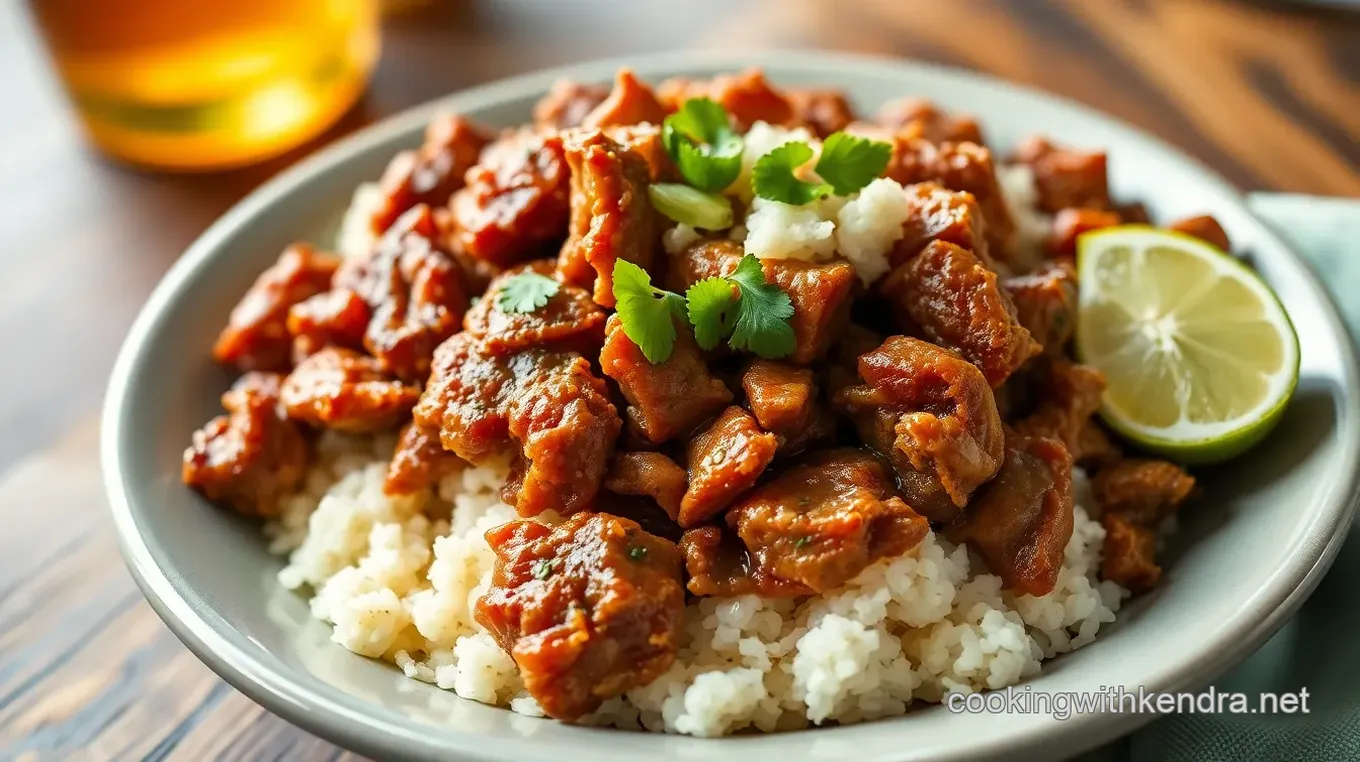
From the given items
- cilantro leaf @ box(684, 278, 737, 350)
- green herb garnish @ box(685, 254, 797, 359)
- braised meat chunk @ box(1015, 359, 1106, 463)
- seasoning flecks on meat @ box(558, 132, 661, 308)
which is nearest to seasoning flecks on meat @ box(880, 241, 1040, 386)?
braised meat chunk @ box(1015, 359, 1106, 463)

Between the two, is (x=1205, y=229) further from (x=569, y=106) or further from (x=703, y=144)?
(x=569, y=106)

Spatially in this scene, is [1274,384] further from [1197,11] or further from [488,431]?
[1197,11]

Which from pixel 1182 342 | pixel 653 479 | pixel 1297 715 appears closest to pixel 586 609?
pixel 653 479

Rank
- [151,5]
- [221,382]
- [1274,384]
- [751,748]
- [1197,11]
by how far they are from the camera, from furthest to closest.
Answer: [1197,11] < [151,5] < [221,382] < [1274,384] < [751,748]

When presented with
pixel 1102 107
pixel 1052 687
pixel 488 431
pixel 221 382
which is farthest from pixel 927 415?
pixel 1102 107

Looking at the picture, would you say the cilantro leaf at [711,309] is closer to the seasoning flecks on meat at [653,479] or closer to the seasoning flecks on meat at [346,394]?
the seasoning flecks on meat at [653,479]

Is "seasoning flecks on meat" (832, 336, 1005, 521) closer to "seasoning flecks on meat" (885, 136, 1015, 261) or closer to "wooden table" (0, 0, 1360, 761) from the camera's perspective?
"seasoning flecks on meat" (885, 136, 1015, 261)
